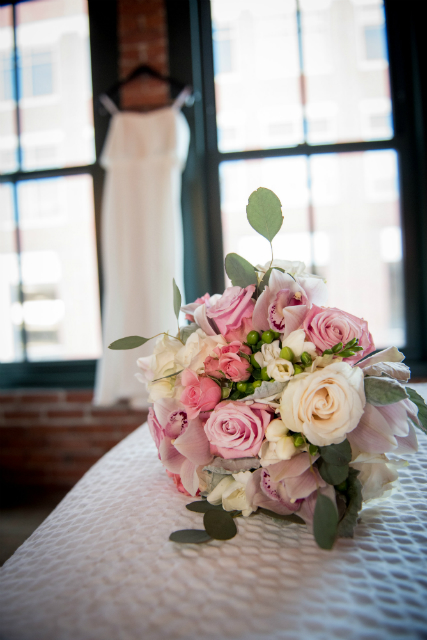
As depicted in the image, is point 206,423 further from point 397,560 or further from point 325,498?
point 397,560

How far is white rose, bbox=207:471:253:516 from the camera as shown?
63cm

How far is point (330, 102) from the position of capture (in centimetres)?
222

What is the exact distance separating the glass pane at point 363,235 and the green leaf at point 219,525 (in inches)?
70.9

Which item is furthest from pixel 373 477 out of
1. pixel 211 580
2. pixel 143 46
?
pixel 143 46

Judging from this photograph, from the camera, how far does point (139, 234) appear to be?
6.85 ft

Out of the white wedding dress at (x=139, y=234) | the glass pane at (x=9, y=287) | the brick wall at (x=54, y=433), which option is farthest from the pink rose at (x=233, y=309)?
the glass pane at (x=9, y=287)

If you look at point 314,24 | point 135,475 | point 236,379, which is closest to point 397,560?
point 236,379

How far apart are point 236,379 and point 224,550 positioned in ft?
0.79

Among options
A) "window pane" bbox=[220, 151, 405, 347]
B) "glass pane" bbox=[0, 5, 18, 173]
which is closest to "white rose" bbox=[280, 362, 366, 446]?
"window pane" bbox=[220, 151, 405, 347]

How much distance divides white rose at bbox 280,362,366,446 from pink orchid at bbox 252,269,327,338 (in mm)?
95

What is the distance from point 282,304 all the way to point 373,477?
0.97 feet

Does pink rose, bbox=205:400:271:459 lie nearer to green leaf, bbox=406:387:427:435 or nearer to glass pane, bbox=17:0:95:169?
green leaf, bbox=406:387:427:435

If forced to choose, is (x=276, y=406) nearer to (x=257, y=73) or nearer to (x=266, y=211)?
(x=266, y=211)

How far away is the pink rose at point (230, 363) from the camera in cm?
65
